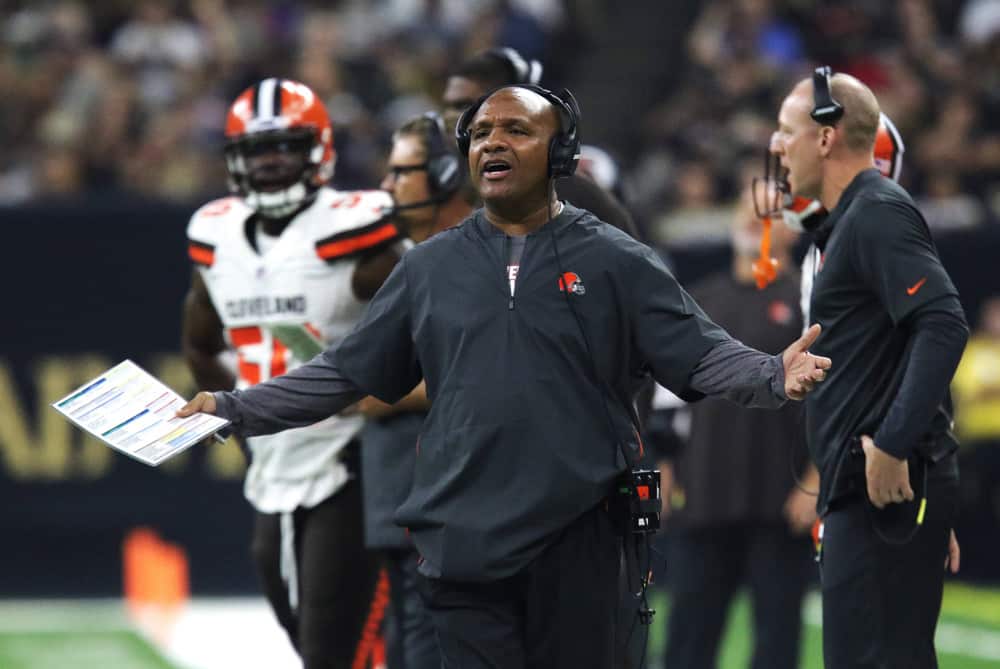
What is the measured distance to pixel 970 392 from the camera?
35.9ft

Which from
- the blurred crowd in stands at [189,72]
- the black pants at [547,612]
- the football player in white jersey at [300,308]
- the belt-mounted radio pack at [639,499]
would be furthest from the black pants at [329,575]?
the blurred crowd in stands at [189,72]

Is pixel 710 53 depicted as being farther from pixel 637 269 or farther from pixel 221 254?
pixel 637 269

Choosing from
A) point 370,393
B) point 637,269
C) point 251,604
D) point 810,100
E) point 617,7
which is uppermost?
point 617,7

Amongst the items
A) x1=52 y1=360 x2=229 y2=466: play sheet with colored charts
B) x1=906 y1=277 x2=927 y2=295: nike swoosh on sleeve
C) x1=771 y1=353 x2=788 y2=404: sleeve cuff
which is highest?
x1=906 y1=277 x2=927 y2=295: nike swoosh on sleeve

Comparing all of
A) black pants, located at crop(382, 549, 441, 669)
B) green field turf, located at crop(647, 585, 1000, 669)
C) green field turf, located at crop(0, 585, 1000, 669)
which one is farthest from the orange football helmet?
green field turf, located at crop(0, 585, 1000, 669)

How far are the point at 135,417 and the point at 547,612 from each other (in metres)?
1.04

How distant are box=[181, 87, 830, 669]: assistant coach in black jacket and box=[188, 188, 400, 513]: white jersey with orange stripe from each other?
1.29m

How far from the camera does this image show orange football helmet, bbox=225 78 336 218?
5.67 metres

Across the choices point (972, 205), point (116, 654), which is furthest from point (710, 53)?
point (116, 654)

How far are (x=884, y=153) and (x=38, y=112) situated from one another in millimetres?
8502

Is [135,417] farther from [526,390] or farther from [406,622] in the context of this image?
[406,622]

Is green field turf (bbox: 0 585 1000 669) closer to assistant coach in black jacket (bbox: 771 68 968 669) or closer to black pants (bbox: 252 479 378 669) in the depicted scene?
black pants (bbox: 252 479 378 669)

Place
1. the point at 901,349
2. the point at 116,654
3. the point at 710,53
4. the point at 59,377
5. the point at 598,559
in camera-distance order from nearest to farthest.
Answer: the point at 598,559, the point at 901,349, the point at 116,654, the point at 59,377, the point at 710,53

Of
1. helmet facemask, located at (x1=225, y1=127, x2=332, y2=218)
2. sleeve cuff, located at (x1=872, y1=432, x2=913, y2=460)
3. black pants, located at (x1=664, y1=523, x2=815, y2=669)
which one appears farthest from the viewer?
black pants, located at (x1=664, y1=523, x2=815, y2=669)
